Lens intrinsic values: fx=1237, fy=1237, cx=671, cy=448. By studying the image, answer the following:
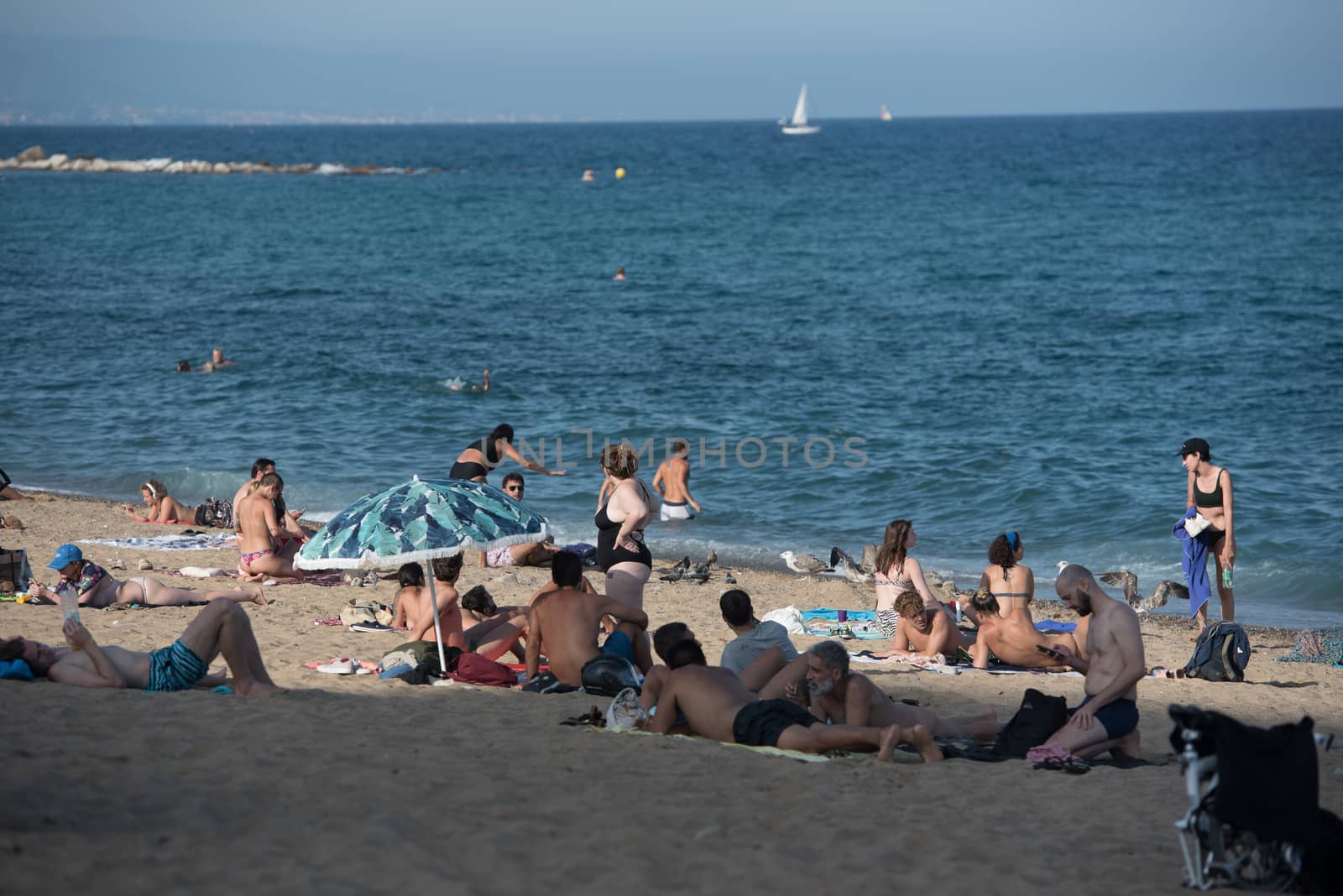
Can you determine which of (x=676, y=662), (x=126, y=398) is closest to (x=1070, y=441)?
(x=676, y=662)

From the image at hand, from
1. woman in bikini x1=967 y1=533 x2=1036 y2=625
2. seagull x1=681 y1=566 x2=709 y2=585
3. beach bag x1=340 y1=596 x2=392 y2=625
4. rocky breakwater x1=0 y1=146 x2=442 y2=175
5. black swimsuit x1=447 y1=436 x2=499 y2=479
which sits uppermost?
rocky breakwater x1=0 y1=146 x2=442 y2=175

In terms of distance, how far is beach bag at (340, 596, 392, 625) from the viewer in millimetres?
9500

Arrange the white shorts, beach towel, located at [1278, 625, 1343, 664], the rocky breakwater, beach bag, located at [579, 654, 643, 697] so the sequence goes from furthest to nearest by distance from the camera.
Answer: the rocky breakwater
the white shorts
beach towel, located at [1278, 625, 1343, 664]
beach bag, located at [579, 654, 643, 697]

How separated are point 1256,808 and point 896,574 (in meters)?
5.17

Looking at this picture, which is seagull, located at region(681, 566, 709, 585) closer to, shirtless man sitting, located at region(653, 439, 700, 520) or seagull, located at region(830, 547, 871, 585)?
seagull, located at region(830, 547, 871, 585)

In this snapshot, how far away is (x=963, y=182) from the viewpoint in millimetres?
65875

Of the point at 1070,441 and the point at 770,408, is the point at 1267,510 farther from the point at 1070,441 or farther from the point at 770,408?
the point at 770,408

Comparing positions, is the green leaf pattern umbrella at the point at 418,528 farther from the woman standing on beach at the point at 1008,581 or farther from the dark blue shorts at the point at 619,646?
the woman standing on beach at the point at 1008,581

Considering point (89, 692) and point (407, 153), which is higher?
point (407, 153)

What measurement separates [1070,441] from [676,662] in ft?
42.0

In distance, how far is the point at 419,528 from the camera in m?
7.37

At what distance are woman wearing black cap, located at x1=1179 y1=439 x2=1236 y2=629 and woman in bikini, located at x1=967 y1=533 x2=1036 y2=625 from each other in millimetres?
2196

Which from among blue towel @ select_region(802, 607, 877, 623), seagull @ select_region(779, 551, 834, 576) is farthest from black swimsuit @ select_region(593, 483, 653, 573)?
seagull @ select_region(779, 551, 834, 576)

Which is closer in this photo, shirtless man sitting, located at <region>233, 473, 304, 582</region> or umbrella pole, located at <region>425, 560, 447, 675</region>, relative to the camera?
umbrella pole, located at <region>425, 560, 447, 675</region>
